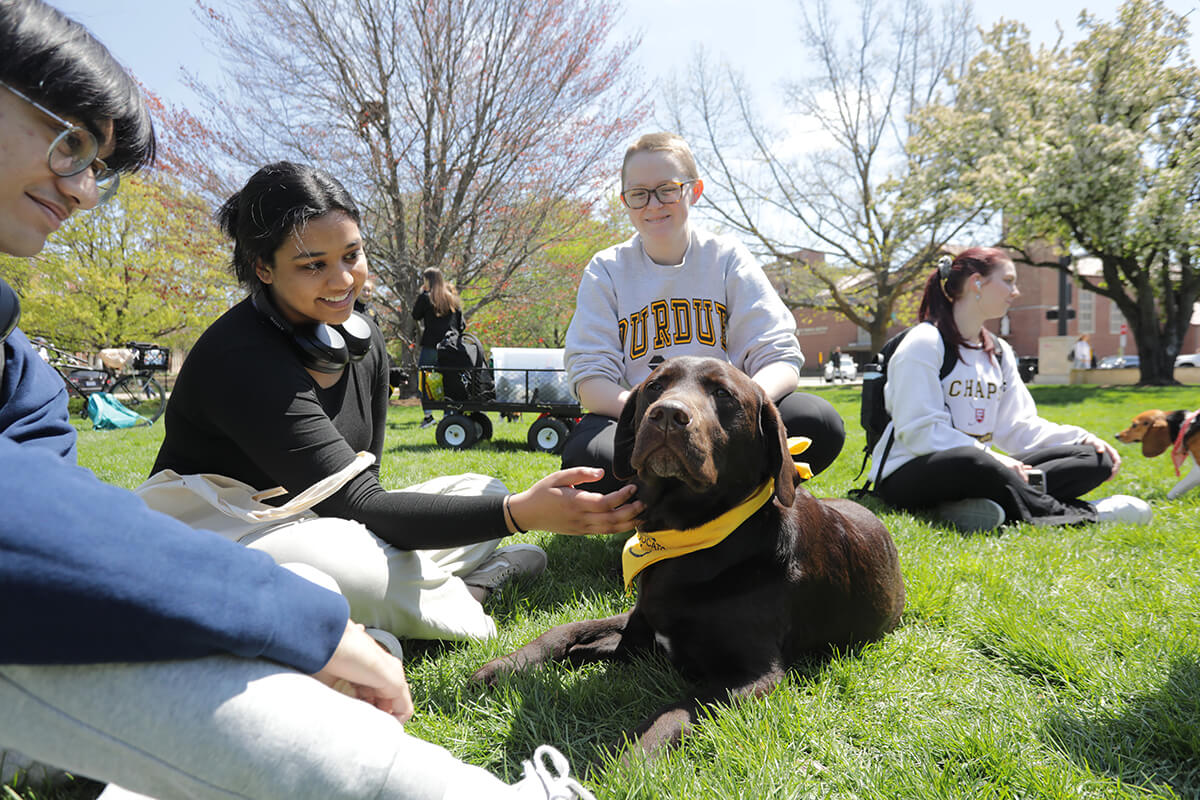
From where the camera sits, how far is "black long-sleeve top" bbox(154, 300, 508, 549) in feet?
6.45

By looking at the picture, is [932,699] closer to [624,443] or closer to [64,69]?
[624,443]

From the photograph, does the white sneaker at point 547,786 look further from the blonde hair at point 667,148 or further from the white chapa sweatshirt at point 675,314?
the blonde hair at point 667,148

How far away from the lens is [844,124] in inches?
855

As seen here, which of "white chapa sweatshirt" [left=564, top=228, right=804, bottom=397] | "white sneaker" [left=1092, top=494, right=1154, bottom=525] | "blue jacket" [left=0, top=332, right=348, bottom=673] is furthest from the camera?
"white sneaker" [left=1092, top=494, right=1154, bottom=525]

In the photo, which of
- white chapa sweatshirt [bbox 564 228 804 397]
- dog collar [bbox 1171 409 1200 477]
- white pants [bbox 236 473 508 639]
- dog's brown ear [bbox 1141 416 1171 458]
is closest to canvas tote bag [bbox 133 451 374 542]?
white pants [bbox 236 473 508 639]

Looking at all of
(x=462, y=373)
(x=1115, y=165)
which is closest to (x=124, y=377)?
(x=462, y=373)

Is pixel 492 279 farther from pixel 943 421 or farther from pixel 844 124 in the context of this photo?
pixel 844 124

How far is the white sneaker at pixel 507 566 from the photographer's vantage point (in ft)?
8.79

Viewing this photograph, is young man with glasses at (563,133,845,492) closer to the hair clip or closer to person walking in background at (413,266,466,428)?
the hair clip

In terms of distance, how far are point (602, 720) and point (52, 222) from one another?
1.69 m

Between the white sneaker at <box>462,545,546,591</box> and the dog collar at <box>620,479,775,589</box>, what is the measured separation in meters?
0.84

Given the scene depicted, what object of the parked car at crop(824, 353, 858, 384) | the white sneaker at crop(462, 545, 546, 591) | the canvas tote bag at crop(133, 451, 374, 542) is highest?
the canvas tote bag at crop(133, 451, 374, 542)

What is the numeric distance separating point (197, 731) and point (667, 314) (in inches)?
99.5

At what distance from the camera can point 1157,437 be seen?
16.0 feet
